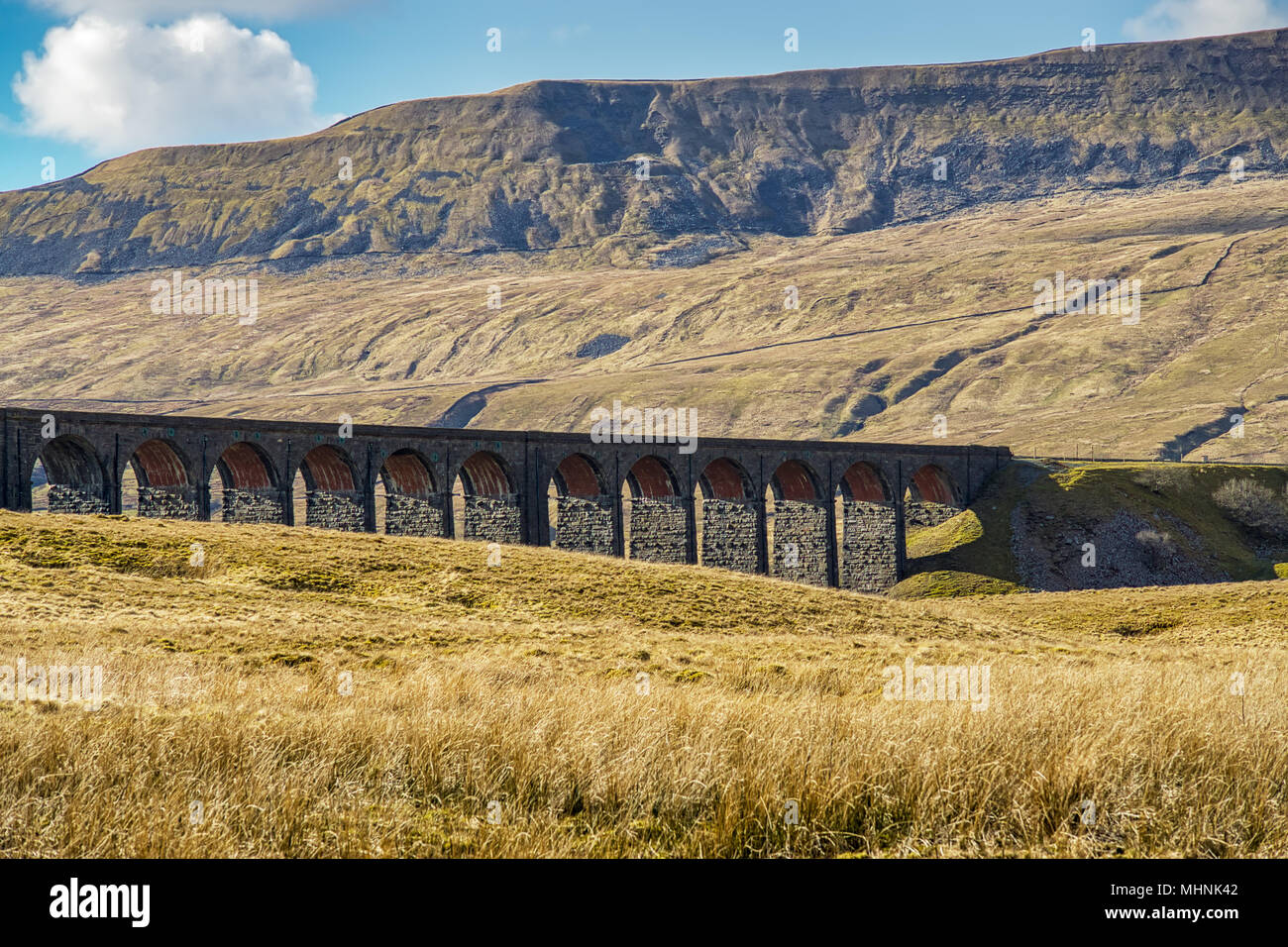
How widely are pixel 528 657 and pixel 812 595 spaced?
22.5 metres

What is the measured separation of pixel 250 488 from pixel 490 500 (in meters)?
13.6

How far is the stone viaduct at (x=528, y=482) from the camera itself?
5141cm

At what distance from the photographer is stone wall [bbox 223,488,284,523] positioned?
188ft

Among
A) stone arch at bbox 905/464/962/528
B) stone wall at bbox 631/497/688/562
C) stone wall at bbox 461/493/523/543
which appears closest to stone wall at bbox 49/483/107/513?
stone wall at bbox 461/493/523/543

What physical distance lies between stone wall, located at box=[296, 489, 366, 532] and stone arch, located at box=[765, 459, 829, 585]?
29801 millimetres

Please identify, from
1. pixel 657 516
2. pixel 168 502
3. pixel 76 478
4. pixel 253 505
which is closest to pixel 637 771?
pixel 76 478

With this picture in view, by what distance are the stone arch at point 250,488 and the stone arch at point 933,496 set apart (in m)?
49.0

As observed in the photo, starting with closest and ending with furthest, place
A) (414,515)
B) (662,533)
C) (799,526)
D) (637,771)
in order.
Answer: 1. (637,771)
2. (414,515)
3. (662,533)
4. (799,526)

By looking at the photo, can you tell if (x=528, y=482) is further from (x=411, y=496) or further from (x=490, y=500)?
(x=411, y=496)

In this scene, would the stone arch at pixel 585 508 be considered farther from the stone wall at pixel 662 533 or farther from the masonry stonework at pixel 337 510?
the masonry stonework at pixel 337 510

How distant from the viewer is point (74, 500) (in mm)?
51094

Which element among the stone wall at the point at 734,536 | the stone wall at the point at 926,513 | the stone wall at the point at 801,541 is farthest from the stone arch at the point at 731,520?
the stone wall at the point at 926,513

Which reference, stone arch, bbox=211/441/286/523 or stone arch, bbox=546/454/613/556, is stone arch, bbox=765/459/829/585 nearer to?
stone arch, bbox=546/454/613/556
